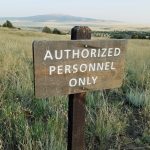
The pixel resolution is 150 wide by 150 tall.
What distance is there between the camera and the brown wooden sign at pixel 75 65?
10.4 ft

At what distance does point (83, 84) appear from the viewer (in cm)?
344

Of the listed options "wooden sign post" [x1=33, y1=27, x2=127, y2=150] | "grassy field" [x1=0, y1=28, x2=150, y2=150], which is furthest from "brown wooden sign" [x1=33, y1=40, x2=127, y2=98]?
"grassy field" [x1=0, y1=28, x2=150, y2=150]

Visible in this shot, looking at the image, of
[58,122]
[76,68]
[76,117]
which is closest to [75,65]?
[76,68]

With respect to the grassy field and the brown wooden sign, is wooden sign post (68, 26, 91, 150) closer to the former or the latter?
the brown wooden sign

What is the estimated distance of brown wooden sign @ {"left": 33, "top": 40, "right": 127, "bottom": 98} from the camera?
10.4 ft

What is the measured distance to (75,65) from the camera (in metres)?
3.32

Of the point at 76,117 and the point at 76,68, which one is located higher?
the point at 76,68

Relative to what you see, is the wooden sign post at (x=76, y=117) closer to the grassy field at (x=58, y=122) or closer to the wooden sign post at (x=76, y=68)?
the wooden sign post at (x=76, y=68)

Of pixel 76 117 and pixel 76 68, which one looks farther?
pixel 76 117

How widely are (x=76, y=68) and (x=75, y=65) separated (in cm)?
3

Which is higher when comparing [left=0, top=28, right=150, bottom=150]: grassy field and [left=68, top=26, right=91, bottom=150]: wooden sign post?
[left=68, top=26, right=91, bottom=150]: wooden sign post

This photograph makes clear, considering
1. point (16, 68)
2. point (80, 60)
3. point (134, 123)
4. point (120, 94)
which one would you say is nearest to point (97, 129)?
point (134, 123)

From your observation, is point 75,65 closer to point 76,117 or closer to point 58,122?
point 76,117

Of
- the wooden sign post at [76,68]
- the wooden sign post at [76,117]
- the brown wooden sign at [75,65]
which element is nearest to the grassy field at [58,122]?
the wooden sign post at [76,117]
